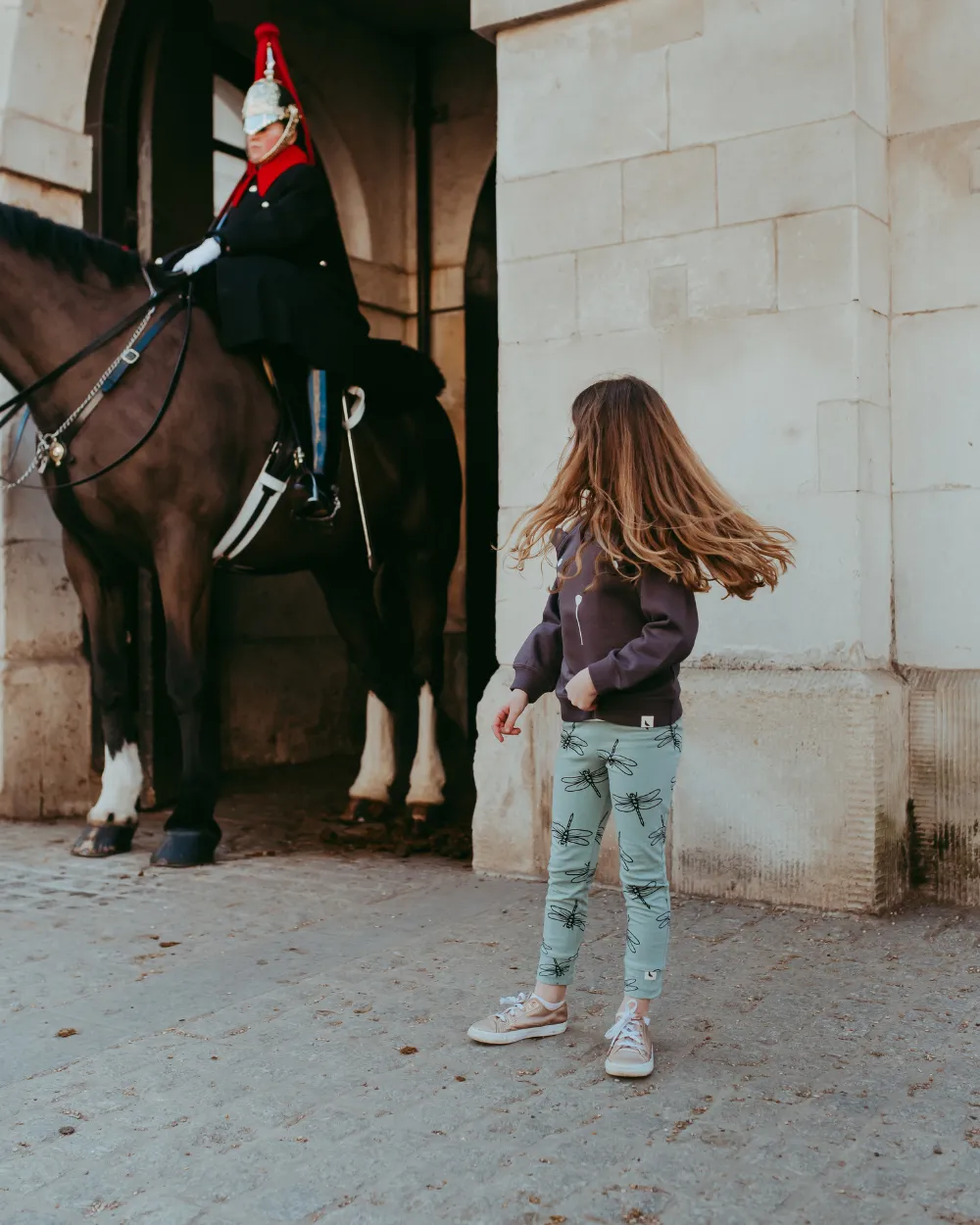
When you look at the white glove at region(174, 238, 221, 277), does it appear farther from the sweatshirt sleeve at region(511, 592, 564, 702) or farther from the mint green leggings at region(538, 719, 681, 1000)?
the mint green leggings at region(538, 719, 681, 1000)

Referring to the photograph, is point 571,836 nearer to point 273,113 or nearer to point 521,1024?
point 521,1024

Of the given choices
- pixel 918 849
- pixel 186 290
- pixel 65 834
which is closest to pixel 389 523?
pixel 186 290

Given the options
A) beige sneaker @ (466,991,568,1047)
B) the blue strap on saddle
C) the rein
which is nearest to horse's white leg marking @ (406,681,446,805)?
the blue strap on saddle

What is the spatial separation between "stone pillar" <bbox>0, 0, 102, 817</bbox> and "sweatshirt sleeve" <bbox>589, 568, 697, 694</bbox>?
391 centimetres

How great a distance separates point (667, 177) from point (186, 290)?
1960 millimetres

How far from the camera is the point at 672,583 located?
301 centimetres

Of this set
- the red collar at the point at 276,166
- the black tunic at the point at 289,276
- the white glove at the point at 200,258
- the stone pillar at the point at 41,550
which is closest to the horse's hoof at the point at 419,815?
the stone pillar at the point at 41,550

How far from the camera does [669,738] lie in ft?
10.1

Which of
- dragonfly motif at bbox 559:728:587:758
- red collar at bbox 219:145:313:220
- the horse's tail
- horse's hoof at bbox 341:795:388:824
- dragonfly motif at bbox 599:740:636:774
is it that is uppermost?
red collar at bbox 219:145:313:220

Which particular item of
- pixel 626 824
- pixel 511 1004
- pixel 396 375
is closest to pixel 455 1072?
pixel 511 1004

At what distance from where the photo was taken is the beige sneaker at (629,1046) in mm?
2861

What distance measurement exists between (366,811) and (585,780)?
10.8ft

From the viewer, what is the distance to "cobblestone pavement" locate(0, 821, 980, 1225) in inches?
91.8

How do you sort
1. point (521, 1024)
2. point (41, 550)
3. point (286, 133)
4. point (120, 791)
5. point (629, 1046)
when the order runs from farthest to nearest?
point (41, 550) → point (286, 133) → point (120, 791) → point (521, 1024) → point (629, 1046)
